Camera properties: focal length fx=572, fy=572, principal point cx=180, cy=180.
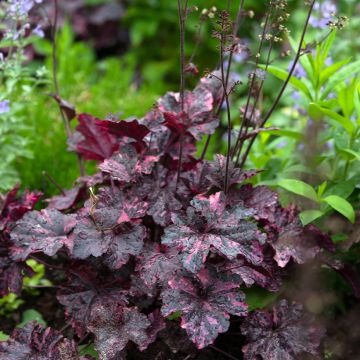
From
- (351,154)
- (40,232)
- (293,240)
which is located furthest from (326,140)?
(40,232)

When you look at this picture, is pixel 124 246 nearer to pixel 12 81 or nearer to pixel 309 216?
pixel 309 216

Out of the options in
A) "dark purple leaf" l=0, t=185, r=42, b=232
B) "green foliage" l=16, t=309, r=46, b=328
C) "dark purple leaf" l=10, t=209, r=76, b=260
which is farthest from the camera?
"green foliage" l=16, t=309, r=46, b=328

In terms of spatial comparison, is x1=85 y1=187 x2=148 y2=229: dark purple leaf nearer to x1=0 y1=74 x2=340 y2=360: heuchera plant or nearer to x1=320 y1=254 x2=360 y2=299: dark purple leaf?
x1=0 y1=74 x2=340 y2=360: heuchera plant

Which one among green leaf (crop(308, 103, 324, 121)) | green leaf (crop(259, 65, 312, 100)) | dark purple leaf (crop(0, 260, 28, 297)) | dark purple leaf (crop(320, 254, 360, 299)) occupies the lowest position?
dark purple leaf (crop(0, 260, 28, 297))

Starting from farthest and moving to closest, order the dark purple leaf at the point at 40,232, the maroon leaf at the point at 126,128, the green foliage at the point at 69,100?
the green foliage at the point at 69,100
the maroon leaf at the point at 126,128
the dark purple leaf at the point at 40,232

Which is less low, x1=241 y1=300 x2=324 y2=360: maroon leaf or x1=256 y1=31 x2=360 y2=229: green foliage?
x1=256 y1=31 x2=360 y2=229: green foliage

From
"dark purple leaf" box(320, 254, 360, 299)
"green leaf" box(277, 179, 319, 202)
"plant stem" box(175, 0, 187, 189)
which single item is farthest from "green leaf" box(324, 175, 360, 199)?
"plant stem" box(175, 0, 187, 189)

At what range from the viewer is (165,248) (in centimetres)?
191

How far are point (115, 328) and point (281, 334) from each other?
537 mm

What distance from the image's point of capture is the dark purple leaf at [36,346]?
182 centimetres

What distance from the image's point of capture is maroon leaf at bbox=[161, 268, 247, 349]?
165 cm

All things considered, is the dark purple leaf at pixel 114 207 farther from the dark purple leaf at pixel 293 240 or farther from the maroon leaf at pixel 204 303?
the dark purple leaf at pixel 293 240

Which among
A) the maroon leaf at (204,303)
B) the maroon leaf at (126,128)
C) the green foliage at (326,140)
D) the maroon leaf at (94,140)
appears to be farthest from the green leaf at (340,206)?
the maroon leaf at (94,140)

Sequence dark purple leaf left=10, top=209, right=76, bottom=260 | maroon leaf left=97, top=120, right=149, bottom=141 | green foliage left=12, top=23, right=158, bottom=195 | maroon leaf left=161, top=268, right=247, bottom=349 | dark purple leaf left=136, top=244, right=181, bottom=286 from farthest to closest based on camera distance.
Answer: green foliage left=12, top=23, right=158, bottom=195
maroon leaf left=97, top=120, right=149, bottom=141
dark purple leaf left=10, top=209, right=76, bottom=260
dark purple leaf left=136, top=244, right=181, bottom=286
maroon leaf left=161, top=268, right=247, bottom=349
